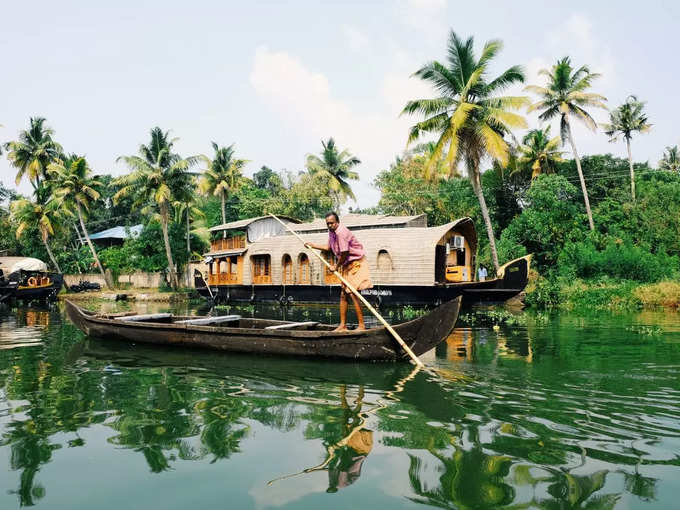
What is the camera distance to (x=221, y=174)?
3184 cm

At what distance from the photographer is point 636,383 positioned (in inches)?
224

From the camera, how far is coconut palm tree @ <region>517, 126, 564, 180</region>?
88.8 feet

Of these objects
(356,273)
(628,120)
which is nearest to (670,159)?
(628,120)

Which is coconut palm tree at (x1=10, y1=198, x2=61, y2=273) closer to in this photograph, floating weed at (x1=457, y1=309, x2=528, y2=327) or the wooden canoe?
the wooden canoe

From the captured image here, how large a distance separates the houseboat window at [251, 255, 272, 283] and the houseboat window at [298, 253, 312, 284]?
1893 mm

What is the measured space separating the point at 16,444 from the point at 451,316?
4.82 m

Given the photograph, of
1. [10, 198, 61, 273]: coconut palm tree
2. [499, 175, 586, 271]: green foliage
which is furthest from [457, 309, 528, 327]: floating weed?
[10, 198, 61, 273]: coconut palm tree

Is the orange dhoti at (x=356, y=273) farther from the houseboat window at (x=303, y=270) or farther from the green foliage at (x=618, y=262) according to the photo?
the green foliage at (x=618, y=262)

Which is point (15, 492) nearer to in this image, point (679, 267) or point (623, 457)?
point (623, 457)

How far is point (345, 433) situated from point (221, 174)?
1151 inches

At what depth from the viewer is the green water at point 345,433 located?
319 cm

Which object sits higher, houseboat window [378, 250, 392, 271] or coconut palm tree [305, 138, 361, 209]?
coconut palm tree [305, 138, 361, 209]

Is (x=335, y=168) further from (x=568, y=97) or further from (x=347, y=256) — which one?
(x=347, y=256)

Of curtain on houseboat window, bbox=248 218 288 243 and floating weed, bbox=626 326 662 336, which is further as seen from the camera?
curtain on houseboat window, bbox=248 218 288 243
